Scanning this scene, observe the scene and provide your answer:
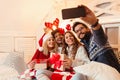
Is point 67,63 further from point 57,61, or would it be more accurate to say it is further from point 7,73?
point 7,73

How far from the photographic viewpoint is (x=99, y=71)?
1.31 meters

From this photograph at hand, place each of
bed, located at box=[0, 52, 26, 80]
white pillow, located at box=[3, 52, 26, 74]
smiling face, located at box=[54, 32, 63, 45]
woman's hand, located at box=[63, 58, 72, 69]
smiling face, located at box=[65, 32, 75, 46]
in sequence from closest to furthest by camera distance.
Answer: woman's hand, located at box=[63, 58, 72, 69]
smiling face, located at box=[65, 32, 75, 46]
smiling face, located at box=[54, 32, 63, 45]
bed, located at box=[0, 52, 26, 80]
white pillow, located at box=[3, 52, 26, 74]

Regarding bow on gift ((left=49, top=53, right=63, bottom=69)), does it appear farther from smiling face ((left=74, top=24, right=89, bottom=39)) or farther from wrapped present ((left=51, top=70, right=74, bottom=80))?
smiling face ((left=74, top=24, right=89, bottom=39))

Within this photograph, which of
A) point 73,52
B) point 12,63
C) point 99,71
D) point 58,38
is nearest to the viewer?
point 99,71

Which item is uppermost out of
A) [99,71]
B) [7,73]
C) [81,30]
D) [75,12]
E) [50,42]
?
[75,12]

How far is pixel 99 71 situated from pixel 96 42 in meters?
0.23

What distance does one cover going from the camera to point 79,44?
66.9 inches

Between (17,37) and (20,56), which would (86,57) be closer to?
(20,56)

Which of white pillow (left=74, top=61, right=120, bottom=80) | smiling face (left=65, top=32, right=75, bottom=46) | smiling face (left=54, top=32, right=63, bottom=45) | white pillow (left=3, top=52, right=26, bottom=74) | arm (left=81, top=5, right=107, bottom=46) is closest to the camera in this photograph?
white pillow (left=74, top=61, right=120, bottom=80)

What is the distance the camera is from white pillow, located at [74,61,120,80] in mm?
1275

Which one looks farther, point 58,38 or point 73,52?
point 58,38

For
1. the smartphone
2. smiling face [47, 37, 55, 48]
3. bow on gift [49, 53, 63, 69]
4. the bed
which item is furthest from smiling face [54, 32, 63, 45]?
the bed

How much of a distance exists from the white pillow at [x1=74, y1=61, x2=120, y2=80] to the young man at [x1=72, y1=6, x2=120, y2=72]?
105mm

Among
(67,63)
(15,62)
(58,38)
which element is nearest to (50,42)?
(58,38)
